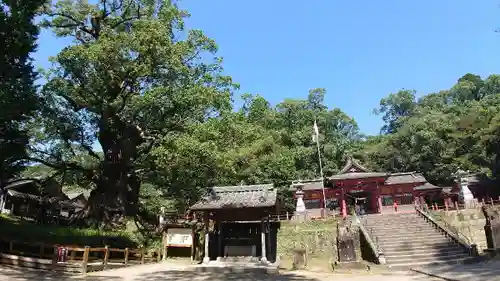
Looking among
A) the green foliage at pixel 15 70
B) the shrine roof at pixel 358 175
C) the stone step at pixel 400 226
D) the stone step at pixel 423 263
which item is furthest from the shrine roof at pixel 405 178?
the green foliage at pixel 15 70

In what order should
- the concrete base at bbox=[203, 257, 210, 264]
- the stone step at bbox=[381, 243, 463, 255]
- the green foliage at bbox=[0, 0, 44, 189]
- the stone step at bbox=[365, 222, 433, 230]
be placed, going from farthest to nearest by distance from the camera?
the stone step at bbox=[365, 222, 433, 230] < the concrete base at bbox=[203, 257, 210, 264] < the stone step at bbox=[381, 243, 463, 255] < the green foliage at bbox=[0, 0, 44, 189]

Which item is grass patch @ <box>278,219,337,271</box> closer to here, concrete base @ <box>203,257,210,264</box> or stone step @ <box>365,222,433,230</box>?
stone step @ <box>365,222,433,230</box>

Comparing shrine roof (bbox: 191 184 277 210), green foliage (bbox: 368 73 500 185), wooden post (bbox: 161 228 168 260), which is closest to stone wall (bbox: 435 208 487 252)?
green foliage (bbox: 368 73 500 185)

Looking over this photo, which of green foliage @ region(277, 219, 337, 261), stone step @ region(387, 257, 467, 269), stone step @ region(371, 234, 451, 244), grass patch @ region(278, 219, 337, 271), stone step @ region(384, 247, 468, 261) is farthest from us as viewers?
green foliage @ region(277, 219, 337, 261)

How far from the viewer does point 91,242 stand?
18188 mm

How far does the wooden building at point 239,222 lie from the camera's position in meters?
20.2

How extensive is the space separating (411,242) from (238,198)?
9934mm

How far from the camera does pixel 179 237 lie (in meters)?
21.0

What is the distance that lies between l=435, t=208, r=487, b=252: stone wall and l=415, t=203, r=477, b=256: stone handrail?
3.55ft

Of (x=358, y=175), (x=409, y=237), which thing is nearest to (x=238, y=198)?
(x=409, y=237)

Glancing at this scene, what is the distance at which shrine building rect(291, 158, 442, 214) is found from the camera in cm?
3098

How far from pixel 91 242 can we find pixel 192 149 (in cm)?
704

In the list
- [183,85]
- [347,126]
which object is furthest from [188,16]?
[347,126]

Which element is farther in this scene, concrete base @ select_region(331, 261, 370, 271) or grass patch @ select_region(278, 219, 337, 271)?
grass patch @ select_region(278, 219, 337, 271)
